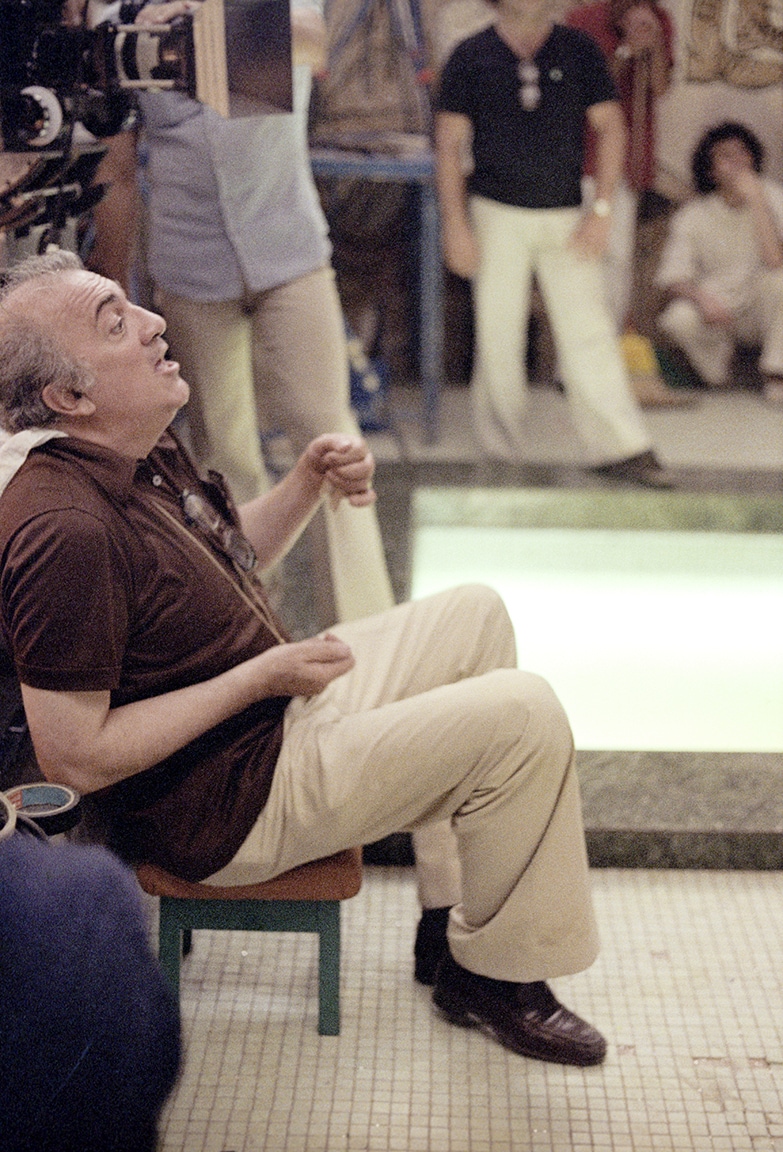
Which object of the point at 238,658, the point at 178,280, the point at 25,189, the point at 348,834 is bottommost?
the point at 348,834

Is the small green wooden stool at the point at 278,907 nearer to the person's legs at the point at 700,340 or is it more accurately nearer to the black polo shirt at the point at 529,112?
the black polo shirt at the point at 529,112

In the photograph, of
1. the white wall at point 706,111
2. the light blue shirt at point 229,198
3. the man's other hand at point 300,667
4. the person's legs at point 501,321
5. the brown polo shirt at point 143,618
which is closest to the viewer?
the brown polo shirt at point 143,618

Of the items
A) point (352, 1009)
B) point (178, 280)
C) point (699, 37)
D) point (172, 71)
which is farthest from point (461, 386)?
point (352, 1009)

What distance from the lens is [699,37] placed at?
218 inches

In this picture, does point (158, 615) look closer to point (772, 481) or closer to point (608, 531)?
point (608, 531)

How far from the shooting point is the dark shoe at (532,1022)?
1895 mm

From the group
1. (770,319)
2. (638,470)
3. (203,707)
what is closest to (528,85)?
(638,470)

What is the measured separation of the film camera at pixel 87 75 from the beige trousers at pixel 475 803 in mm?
904

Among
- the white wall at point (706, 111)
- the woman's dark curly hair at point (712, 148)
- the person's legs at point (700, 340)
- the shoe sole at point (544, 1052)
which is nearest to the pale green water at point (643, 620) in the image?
the shoe sole at point (544, 1052)

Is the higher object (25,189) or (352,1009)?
(25,189)

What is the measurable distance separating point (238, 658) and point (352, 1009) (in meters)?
0.60

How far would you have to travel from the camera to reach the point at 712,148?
5430mm

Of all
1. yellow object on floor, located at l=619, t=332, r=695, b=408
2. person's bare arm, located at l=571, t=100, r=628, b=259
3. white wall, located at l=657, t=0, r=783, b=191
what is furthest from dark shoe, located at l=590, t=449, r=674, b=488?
white wall, located at l=657, t=0, r=783, b=191

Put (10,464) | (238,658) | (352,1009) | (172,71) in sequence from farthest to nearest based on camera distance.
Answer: (172,71), (352,1009), (238,658), (10,464)
